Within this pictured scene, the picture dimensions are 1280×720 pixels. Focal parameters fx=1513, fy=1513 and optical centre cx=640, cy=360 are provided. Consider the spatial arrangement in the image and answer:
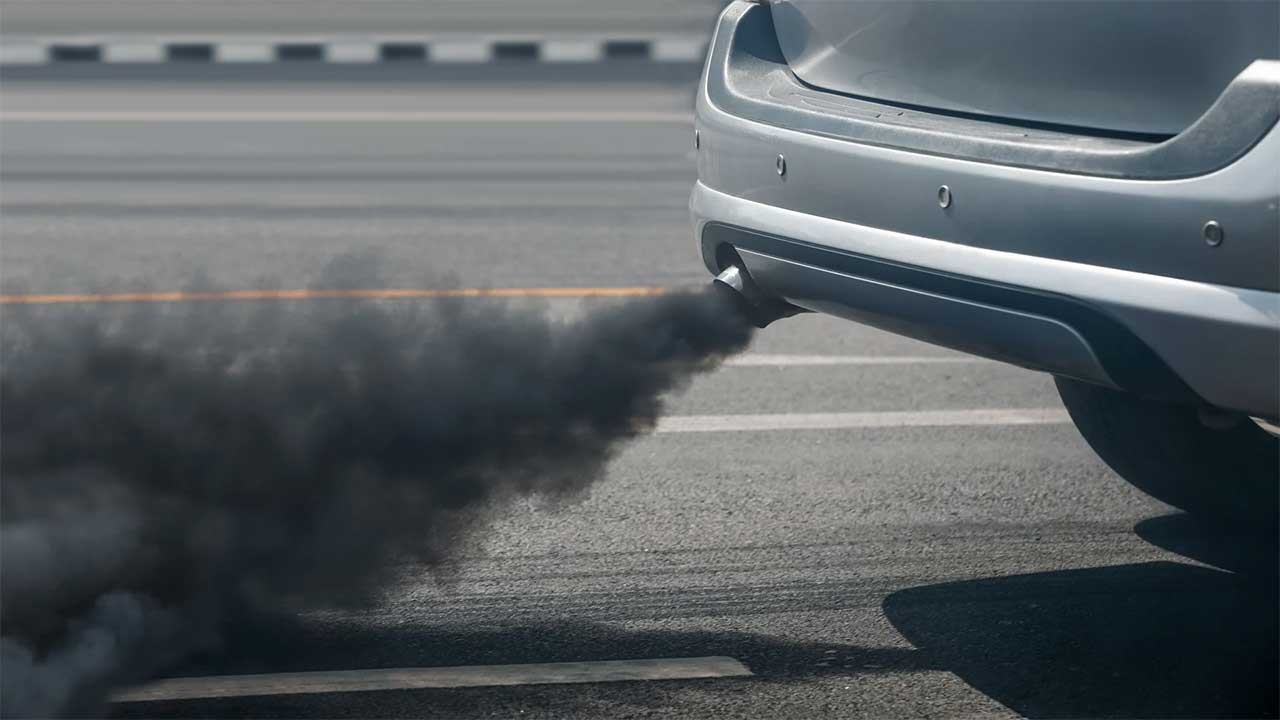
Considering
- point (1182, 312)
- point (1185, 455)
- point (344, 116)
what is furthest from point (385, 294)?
point (344, 116)

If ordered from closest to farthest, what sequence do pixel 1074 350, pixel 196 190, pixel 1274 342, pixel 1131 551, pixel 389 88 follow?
pixel 1274 342
pixel 1074 350
pixel 1131 551
pixel 196 190
pixel 389 88

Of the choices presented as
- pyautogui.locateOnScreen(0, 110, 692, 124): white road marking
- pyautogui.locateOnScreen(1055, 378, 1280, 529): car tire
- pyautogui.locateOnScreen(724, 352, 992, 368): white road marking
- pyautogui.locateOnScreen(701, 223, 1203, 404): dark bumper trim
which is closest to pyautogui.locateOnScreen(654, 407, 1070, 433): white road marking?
pyautogui.locateOnScreen(724, 352, 992, 368): white road marking

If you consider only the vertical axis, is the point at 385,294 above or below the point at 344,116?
above

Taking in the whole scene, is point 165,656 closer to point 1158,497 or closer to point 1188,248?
point 1188,248

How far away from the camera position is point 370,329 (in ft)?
12.9

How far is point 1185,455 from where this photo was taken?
402cm

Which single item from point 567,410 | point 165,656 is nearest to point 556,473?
point 567,410

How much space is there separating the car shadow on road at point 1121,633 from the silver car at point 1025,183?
27 centimetres

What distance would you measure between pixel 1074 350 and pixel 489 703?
140cm

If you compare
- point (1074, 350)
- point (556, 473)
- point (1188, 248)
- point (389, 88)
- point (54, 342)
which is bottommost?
point (389, 88)

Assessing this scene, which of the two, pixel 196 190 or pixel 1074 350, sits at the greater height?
pixel 1074 350

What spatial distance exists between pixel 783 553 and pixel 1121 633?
0.92 metres

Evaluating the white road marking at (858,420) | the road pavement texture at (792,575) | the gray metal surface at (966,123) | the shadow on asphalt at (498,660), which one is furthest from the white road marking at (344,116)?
the shadow on asphalt at (498,660)

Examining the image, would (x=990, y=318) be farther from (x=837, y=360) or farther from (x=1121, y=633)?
(x=837, y=360)
